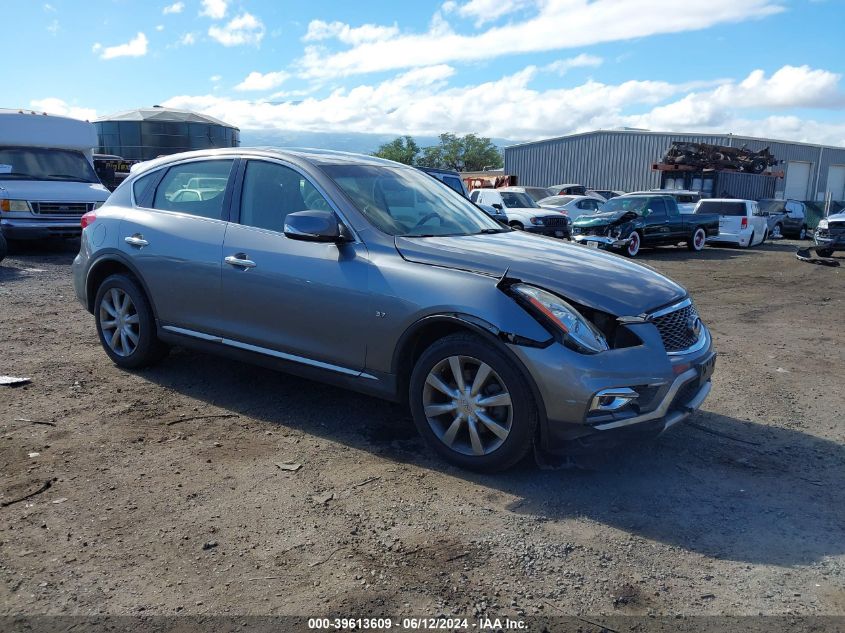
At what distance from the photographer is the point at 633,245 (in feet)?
61.5

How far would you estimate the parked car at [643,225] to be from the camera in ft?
60.2

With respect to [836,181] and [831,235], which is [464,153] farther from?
[831,235]

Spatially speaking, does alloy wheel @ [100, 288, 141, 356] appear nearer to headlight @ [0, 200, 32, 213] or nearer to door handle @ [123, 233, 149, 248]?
door handle @ [123, 233, 149, 248]

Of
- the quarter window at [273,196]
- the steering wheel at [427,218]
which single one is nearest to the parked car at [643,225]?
the steering wheel at [427,218]

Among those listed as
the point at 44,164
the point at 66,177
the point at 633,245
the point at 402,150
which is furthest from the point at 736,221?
the point at 402,150

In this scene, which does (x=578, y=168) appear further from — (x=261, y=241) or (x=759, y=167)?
(x=261, y=241)

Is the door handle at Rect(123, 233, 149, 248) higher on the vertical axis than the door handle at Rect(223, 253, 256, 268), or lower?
higher

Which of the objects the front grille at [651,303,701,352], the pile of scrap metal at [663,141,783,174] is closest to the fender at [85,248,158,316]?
the front grille at [651,303,701,352]

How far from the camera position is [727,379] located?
20.2ft

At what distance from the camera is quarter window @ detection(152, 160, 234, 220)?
512 cm

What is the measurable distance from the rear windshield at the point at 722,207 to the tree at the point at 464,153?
218 feet

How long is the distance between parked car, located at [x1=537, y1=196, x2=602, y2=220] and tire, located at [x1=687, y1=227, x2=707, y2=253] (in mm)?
3544

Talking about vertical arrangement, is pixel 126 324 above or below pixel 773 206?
below

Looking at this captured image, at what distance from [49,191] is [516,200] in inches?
500
